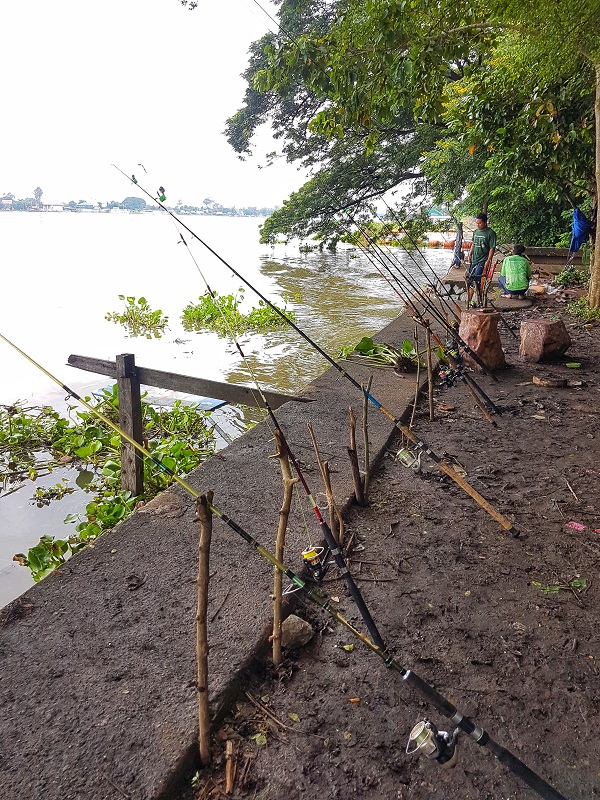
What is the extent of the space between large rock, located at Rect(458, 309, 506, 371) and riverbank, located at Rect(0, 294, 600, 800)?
222cm

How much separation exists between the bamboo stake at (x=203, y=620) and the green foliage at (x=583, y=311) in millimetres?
7193

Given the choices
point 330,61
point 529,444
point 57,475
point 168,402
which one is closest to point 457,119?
point 330,61

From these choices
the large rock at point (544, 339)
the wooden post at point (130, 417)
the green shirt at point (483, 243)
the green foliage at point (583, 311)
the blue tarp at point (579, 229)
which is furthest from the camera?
the blue tarp at point (579, 229)

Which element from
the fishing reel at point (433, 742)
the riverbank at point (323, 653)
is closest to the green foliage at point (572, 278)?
the riverbank at point (323, 653)

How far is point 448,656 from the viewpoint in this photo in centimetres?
179

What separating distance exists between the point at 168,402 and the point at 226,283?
1097 centimetres

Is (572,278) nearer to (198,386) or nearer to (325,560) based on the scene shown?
(198,386)

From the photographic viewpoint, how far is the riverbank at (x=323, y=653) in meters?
1.41

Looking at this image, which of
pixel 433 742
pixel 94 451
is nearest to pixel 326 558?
pixel 433 742

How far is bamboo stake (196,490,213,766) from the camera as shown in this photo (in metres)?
1.26

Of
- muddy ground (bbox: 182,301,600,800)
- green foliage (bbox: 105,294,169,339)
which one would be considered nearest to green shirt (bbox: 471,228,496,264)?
green foliage (bbox: 105,294,169,339)

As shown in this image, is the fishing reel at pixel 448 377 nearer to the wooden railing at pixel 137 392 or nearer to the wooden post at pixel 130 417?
the wooden railing at pixel 137 392

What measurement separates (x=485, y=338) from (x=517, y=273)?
4.53 metres

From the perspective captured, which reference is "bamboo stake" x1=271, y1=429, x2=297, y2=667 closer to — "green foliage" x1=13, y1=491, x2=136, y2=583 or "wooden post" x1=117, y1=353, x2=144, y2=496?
"green foliage" x1=13, y1=491, x2=136, y2=583
